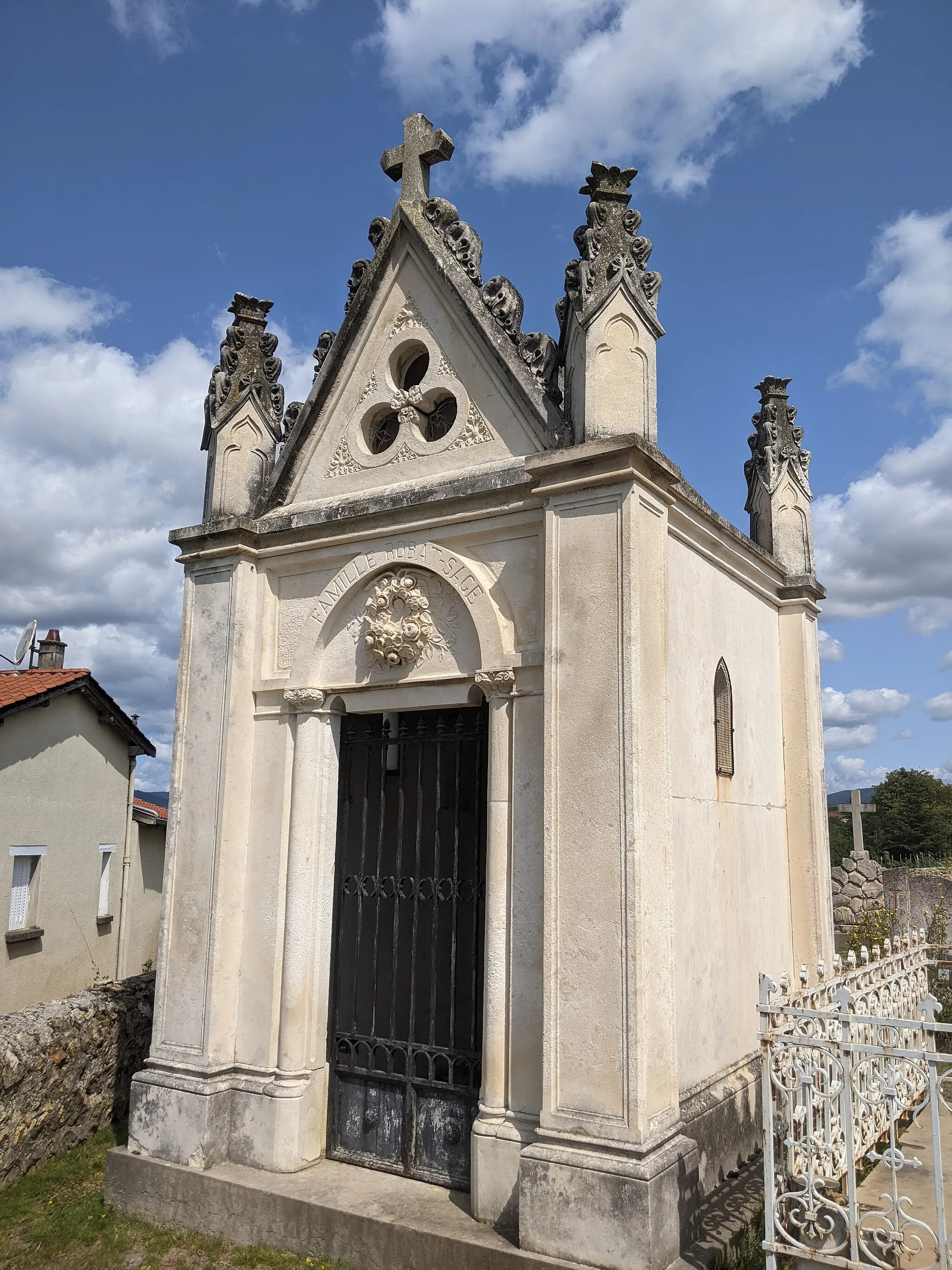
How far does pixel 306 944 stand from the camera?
21.8 ft

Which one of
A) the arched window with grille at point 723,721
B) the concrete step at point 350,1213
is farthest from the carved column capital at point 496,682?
the concrete step at point 350,1213

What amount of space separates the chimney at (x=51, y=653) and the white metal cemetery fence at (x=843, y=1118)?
631 inches

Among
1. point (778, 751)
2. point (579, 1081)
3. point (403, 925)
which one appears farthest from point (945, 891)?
point (579, 1081)

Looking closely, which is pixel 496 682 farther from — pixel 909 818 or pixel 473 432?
pixel 909 818

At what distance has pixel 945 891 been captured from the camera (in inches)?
643

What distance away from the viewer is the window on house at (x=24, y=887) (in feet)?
46.1

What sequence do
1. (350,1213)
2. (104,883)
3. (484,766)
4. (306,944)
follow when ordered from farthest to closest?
(104,883) < (484,766) < (306,944) < (350,1213)

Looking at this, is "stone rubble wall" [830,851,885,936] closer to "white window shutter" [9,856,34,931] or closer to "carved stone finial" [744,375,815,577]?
"carved stone finial" [744,375,815,577]

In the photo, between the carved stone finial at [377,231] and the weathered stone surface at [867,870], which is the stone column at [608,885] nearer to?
the carved stone finial at [377,231]

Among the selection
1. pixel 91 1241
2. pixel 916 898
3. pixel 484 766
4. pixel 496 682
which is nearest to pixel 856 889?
pixel 916 898

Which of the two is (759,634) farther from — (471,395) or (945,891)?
(945,891)

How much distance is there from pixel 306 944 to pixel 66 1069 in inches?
107

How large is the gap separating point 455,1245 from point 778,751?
4666mm

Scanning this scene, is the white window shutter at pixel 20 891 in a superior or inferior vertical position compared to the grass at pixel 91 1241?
superior
